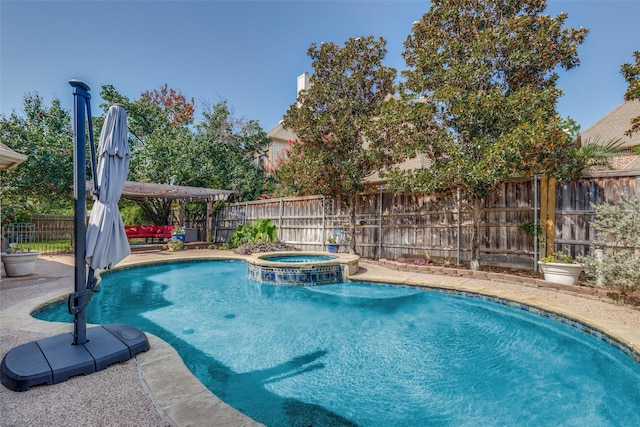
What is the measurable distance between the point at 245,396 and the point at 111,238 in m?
2.04

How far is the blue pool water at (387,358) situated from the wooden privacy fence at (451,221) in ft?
8.74

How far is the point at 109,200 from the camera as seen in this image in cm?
300

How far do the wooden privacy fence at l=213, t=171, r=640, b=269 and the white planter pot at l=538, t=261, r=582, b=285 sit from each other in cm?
90

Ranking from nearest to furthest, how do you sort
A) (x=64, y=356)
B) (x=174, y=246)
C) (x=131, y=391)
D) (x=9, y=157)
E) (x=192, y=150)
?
(x=131, y=391), (x=64, y=356), (x=9, y=157), (x=174, y=246), (x=192, y=150)

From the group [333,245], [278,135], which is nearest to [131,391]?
[333,245]

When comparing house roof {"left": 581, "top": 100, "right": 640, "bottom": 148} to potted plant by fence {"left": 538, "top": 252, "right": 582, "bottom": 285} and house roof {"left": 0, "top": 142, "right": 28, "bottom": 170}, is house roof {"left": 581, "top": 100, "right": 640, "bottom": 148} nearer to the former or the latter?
potted plant by fence {"left": 538, "top": 252, "right": 582, "bottom": 285}

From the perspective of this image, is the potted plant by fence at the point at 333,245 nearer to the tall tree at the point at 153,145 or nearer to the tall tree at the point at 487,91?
the tall tree at the point at 487,91

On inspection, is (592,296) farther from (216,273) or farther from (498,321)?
(216,273)

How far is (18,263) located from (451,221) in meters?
10.9

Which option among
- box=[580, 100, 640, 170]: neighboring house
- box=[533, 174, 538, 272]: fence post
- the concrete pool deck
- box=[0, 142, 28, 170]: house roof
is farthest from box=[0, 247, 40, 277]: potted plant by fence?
box=[580, 100, 640, 170]: neighboring house

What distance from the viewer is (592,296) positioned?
561cm

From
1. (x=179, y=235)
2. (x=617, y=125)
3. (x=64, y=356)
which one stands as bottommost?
(x=64, y=356)

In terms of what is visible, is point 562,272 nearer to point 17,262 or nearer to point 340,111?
point 340,111

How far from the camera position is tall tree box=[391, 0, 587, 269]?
6422mm
